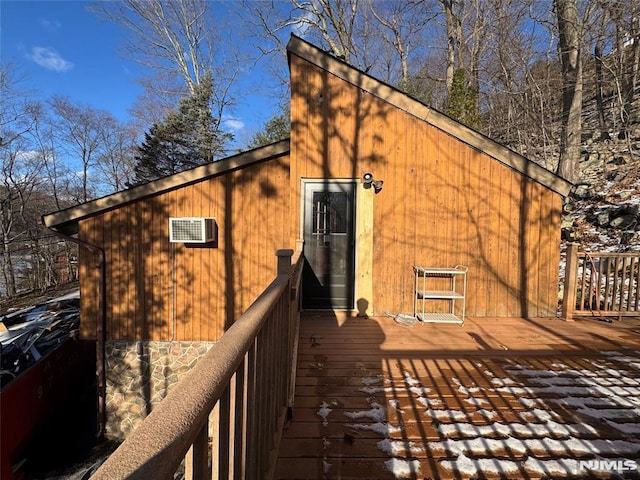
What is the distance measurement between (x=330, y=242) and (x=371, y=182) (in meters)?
1.12

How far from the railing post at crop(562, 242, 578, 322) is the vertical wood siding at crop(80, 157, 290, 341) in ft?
14.2

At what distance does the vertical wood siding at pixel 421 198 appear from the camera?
4.84m

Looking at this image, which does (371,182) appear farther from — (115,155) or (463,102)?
(115,155)

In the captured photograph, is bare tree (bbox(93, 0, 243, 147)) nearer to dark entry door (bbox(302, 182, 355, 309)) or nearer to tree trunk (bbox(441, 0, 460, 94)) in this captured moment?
tree trunk (bbox(441, 0, 460, 94))

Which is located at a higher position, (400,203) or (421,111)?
(421,111)

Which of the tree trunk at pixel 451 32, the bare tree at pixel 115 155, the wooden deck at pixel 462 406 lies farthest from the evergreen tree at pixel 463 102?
the bare tree at pixel 115 155

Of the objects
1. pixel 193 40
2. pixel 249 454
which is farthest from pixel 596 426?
pixel 193 40

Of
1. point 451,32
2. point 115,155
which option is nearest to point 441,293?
point 451,32

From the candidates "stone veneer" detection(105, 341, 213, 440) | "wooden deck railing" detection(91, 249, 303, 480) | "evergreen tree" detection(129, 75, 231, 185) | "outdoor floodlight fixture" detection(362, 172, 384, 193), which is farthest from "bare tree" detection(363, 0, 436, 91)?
"wooden deck railing" detection(91, 249, 303, 480)

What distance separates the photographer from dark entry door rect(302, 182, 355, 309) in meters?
4.89

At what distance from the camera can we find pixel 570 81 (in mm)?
8930

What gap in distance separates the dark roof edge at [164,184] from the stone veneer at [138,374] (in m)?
2.34

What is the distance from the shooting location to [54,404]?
239 inches
